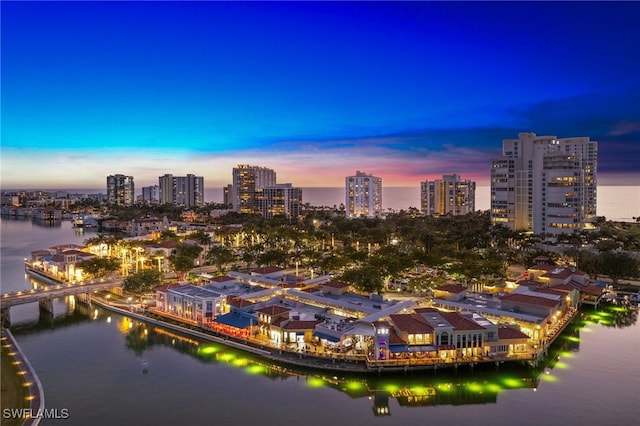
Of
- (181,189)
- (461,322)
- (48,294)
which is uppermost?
(181,189)

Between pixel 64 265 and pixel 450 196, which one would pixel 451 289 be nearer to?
pixel 64 265

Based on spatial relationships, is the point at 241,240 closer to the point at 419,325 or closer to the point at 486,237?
the point at 486,237

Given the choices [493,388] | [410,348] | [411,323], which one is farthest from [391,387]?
[493,388]

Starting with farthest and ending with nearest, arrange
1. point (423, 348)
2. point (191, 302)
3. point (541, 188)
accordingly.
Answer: point (541, 188) < point (191, 302) < point (423, 348)

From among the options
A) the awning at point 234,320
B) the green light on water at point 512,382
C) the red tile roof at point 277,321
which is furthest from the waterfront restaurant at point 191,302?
the green light on water at point 512,382

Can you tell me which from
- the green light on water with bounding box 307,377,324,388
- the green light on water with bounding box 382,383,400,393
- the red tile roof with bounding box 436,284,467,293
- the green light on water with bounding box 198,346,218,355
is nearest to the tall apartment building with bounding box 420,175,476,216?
the red tile roof with bounding box 436,284,467,293

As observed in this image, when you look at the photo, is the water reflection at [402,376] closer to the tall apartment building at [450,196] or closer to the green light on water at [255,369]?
the green light on water at [255,369]
